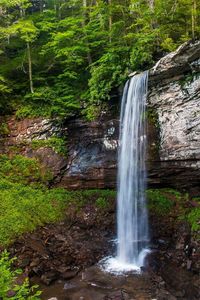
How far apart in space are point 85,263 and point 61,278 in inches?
43.9

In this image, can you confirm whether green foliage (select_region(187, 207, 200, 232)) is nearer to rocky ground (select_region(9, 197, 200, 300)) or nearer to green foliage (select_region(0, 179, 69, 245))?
rocky ground (select_region(9, 197, 200, 300))

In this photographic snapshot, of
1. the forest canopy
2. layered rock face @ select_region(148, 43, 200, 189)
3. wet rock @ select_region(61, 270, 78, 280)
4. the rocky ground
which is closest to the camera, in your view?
the rocky ground

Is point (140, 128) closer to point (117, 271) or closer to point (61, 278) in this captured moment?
point (117, 271)

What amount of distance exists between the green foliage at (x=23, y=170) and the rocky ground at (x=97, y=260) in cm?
225

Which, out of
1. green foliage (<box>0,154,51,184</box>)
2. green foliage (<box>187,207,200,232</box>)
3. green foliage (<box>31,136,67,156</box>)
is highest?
green foliage (<box>31,136,67,156</box>)

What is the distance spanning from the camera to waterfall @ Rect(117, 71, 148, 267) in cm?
1253

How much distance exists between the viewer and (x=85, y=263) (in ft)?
36.0

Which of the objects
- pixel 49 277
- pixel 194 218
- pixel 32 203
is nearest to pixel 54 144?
pixel 32 203

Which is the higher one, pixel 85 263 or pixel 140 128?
pixel 140 128

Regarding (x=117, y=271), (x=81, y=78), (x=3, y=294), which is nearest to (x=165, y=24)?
(x=81, y=78)

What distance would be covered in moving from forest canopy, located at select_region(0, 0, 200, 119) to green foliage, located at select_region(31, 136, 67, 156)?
117cm

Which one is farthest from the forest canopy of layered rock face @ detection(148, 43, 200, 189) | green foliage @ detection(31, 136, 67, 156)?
layered rock face @ detection(148, 43, 200, 189)

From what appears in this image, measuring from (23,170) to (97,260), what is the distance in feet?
17.3

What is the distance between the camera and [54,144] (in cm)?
1484
